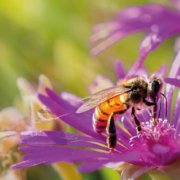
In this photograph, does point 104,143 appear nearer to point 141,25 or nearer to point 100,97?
point 100,97

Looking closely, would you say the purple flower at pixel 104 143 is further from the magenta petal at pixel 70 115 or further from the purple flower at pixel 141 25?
the purple flower at pixel 141 25

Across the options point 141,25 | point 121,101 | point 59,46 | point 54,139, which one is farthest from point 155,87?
point 59,46

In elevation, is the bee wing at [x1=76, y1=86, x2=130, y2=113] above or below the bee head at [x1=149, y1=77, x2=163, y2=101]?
below

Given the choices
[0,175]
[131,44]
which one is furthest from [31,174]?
[131,44]

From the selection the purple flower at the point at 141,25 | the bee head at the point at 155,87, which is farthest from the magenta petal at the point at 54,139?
the purple flower at the point at 141,25

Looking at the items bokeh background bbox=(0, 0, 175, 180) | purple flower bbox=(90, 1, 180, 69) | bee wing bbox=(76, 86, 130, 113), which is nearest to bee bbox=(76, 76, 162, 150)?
bee wing bbox=(76, 86, 130, 113)

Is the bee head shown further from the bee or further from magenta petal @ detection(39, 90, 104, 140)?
magenta petal @ detection(39, 90, 104, 140)

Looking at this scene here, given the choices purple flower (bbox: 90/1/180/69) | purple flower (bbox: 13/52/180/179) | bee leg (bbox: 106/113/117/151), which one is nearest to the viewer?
purple flower (bbox: 13/52/180/179)
